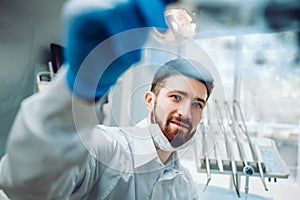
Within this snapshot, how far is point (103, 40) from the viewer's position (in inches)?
10.2

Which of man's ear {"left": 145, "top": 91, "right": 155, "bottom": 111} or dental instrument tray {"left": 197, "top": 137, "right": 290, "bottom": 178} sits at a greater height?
man's ear {"left": 145, "top": 91, "right": 155, "bottom": 111}

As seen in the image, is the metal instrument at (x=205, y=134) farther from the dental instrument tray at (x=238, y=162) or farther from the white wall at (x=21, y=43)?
the white wall at (x=21, y=43)

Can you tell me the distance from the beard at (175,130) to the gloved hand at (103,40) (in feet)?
1.05

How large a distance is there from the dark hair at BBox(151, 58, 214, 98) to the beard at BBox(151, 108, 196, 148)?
0.23 feet

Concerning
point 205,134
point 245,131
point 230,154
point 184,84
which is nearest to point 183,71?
point 184,84

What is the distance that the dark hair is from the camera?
2.02 feet

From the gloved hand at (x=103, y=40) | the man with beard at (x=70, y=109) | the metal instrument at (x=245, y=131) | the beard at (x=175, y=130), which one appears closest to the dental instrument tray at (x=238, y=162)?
the metal instrument at (x=245, y=131)

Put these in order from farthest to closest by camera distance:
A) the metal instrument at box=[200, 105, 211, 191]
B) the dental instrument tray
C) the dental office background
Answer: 1. the dental office background
2. the dental instrument tray
3. the metal instrument at box=[200, 105, 211, 191]

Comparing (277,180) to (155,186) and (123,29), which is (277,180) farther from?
(123,29)

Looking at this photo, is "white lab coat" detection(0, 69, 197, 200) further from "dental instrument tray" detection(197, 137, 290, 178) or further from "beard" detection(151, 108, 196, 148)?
"dental instrument tray" detection(197, 137, 290, 178)

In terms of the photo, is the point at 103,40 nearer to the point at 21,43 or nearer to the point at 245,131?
the point at 21,43

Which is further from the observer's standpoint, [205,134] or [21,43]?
[21,43]

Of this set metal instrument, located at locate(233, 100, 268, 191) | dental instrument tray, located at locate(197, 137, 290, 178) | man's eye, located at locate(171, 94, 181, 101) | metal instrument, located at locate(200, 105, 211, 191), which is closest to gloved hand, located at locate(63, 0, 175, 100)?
man's eye, located at locate(171, 94, 181, 101)

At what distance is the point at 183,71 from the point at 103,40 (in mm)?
376
